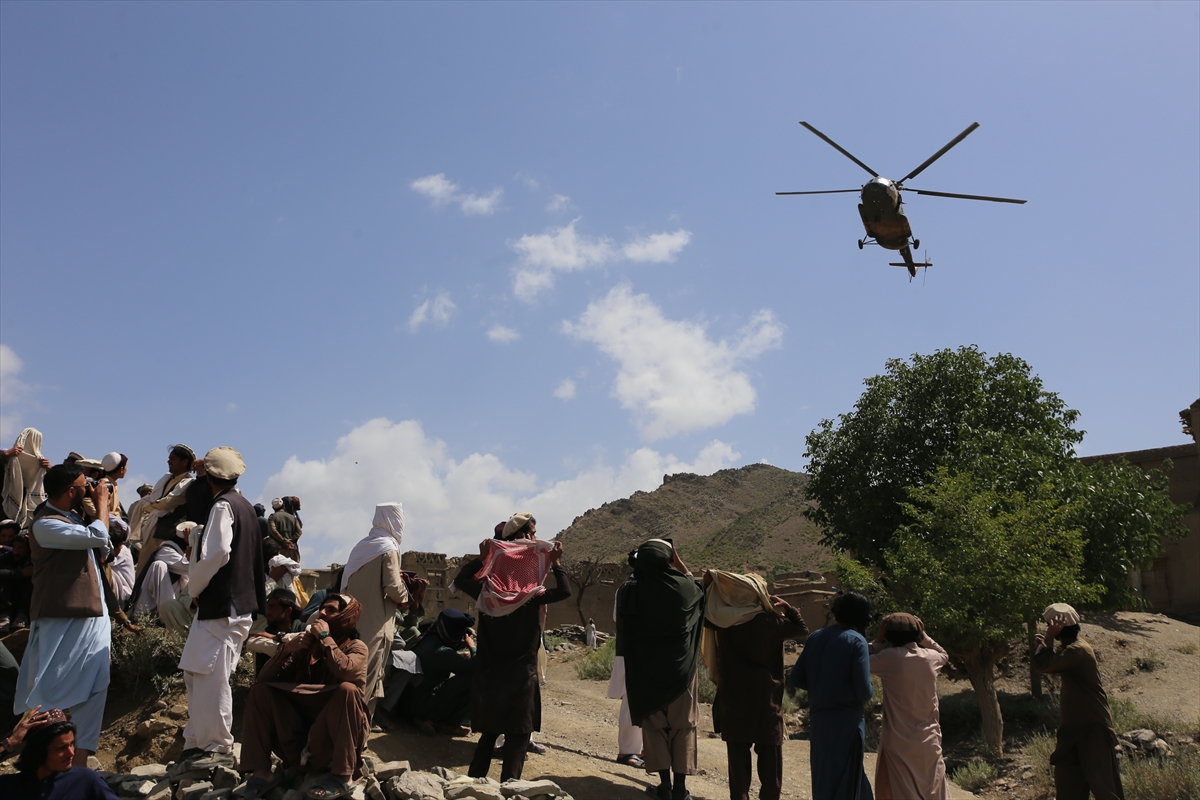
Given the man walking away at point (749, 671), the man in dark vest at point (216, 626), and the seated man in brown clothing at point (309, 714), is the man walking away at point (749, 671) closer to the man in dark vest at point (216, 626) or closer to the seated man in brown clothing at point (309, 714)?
the seated man in brown clothing at point (309, 714)

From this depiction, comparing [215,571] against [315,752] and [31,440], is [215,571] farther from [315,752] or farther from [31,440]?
[31,440]

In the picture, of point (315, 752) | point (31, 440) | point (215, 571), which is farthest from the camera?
point (31, 440)

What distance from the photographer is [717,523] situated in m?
64.2

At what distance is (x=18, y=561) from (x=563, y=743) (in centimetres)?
494

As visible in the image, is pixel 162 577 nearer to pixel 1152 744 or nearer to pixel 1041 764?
pixel 1041 764

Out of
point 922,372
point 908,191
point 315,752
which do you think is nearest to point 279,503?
point 315,752

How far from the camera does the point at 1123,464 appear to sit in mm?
20484

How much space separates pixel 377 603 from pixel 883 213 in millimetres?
14563

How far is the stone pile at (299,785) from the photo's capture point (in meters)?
4.93

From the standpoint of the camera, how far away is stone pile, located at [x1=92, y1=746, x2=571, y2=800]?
4.93 meters

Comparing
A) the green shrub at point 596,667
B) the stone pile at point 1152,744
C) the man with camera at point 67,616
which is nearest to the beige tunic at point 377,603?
the man with camera at point 67,616

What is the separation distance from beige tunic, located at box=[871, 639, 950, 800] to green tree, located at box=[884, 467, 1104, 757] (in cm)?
848

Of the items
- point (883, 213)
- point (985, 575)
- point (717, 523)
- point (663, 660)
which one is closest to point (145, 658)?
point (663, 660)

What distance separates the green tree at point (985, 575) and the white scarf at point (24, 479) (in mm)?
11709
